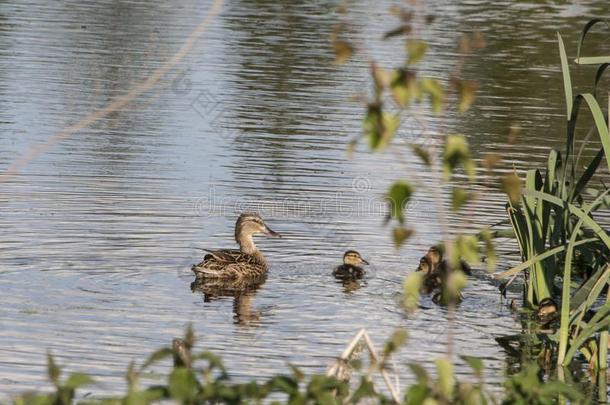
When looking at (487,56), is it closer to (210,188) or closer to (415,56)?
(210,188)

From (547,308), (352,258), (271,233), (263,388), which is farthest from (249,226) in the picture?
(263,388)

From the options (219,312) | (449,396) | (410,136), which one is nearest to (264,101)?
(410,136)

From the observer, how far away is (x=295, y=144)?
17172mm

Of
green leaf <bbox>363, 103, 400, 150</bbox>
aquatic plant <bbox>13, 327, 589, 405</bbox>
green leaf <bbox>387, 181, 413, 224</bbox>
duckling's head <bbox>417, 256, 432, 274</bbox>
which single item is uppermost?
green leaf <bbox>363, 103, 400, 150</bbox>

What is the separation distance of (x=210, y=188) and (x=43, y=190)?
68.5 inches

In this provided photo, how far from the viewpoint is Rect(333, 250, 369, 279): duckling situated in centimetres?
1155

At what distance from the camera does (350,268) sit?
11578 mm

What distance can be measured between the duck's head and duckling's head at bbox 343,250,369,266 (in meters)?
1.13

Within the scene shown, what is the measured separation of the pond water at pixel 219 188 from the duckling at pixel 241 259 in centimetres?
16

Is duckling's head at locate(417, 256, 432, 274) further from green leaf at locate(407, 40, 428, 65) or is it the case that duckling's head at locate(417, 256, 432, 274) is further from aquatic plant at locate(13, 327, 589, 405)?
green leaf at locate(407, 40, 428, 65)

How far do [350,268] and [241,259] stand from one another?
3.26 ft

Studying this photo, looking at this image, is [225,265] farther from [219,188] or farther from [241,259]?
[219,188]

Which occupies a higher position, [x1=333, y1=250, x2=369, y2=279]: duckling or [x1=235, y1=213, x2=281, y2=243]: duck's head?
[x1=235, y1=213, x2=281, y2=243]: duck's head

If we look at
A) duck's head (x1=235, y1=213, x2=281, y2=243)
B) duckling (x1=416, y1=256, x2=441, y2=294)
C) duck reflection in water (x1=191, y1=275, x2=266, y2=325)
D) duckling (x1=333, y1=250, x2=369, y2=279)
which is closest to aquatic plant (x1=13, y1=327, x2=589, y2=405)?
duck reflection in water (x1=191, y1=275, x2=266, y2=325)
